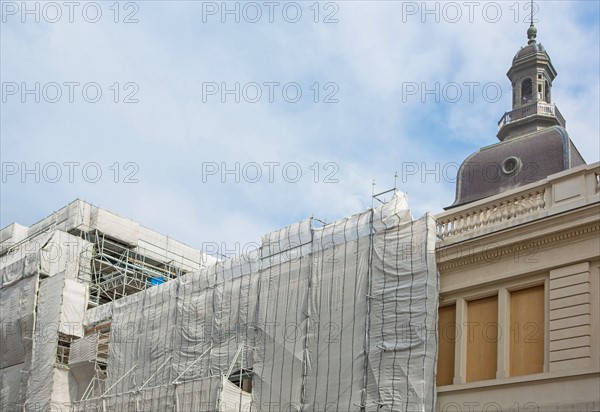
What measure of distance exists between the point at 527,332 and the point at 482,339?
46.1 inches

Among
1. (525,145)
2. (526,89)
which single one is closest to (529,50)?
(526,89)

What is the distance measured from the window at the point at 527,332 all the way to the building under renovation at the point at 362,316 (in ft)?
0.10

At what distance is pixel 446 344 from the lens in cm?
2130

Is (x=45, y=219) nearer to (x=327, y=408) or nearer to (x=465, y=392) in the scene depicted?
(x=327, y=408)

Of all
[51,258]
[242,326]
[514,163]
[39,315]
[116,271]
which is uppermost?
[514,163]

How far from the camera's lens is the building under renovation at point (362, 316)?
63.5 ft

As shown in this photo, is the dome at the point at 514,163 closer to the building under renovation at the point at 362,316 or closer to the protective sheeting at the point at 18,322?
the building under renovation at the point at 362,316

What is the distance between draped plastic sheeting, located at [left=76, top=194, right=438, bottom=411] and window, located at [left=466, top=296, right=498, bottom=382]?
85cm

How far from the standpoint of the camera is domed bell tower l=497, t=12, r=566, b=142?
1486 inches

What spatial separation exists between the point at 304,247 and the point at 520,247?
7056 millimetres

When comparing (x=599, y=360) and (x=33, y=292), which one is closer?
(x=599, y=360)

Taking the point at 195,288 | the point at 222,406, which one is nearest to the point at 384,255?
the point at 222,406

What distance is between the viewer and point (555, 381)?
18469 mm

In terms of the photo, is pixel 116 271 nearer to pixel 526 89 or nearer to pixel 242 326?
pixel 242 326
